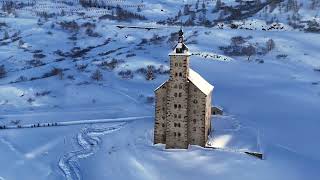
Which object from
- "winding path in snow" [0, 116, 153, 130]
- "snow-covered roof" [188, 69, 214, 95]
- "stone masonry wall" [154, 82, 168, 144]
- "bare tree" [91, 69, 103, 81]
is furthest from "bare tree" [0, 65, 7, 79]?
"snow-covered roof" [188, 69, 214, 95]

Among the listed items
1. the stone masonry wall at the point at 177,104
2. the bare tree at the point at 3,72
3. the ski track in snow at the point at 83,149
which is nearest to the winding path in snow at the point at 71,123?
the ski track in snow at the point at 83,149

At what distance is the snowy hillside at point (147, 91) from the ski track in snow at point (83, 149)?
0.42ft

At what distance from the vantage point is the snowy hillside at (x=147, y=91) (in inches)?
1865

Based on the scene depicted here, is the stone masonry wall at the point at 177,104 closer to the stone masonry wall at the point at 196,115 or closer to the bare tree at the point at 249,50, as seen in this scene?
the stone masonry wall at the point at 196,115

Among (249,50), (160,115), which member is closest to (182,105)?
(160,115)

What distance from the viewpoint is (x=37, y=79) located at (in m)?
85.6

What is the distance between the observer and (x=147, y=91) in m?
75.5

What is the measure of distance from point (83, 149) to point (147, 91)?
24.7 m

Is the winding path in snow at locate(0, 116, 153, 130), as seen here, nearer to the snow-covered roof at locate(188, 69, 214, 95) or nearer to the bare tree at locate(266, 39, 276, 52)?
the snow-covered roof at locate(188, 69, 214, 95)

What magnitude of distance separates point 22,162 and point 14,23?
92.5 m

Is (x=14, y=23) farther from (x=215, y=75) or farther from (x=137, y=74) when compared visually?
(x=215, y=75)

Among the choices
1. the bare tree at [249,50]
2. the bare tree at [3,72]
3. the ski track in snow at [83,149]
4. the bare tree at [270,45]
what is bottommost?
the ski track in snow at [83,149]

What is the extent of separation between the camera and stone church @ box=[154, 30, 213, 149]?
49125 mm

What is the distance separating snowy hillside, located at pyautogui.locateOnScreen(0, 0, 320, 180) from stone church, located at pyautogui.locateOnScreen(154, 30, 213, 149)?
1.60m
